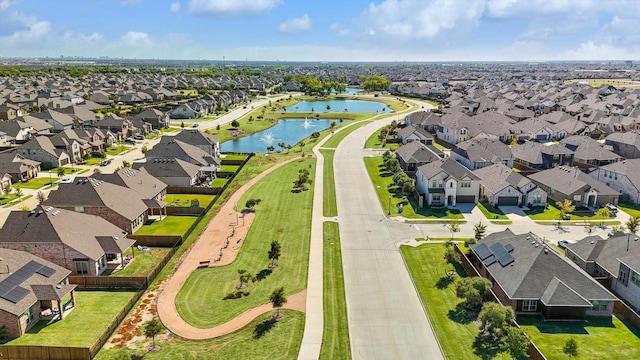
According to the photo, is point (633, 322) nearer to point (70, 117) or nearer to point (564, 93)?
point (70, 117)

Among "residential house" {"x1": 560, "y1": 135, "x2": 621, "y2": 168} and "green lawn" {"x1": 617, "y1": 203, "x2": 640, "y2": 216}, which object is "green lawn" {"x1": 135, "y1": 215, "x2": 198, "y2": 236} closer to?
"green lawn" {"x1": 617, "y1": 203, "x2": 640, "y2": 216}

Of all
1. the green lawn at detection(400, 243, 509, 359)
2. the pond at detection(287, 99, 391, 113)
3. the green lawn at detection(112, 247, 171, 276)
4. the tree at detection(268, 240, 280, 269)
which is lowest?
the green lawn at detection(400, 243, 509, 359)

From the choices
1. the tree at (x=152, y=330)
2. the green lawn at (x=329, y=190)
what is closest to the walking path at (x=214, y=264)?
the tree at (x=152, y=330)

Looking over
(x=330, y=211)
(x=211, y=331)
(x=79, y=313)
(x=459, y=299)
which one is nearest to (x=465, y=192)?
(x=330, y=211)

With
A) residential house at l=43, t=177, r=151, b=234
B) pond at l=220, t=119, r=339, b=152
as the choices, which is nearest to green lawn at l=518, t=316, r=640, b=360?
residential house at l=43, t=177, r=151, b=234

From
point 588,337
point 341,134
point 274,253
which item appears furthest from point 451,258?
point 341,134

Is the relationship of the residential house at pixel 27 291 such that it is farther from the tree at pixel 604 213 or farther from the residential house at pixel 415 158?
the tree at pixel 604 213
